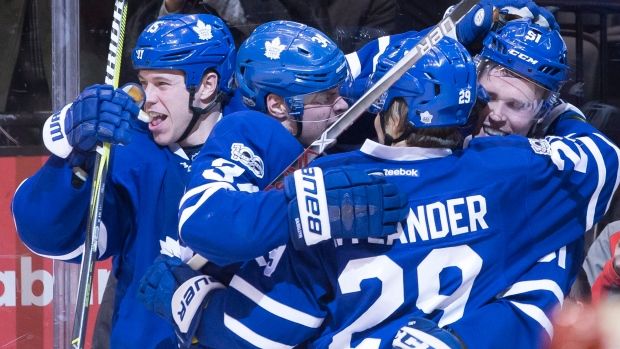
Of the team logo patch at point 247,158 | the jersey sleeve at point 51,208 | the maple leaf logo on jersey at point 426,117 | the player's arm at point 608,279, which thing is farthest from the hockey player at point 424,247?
the player's arm at point 608,279

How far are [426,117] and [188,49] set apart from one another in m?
0.66

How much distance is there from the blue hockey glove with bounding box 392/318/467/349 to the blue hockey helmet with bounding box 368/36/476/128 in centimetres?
36

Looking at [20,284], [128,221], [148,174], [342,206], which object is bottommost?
[20,284]

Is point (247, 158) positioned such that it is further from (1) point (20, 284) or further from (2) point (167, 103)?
(1) point (20, 284)

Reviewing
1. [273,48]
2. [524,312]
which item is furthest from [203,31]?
[524,312]

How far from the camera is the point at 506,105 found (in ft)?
6.14

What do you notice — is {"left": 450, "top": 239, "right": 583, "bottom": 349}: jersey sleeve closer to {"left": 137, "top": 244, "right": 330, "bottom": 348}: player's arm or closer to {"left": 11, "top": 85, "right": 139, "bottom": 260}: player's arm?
{"left": 137, "top": 244, "right": 330, "bottom": 348}: player's arm

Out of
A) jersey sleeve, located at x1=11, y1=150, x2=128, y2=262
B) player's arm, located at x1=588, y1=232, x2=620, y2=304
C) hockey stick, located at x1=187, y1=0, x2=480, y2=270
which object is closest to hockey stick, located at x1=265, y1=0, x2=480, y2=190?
hockey stick, located at x1=187, y1=0, x2=480, y2=270

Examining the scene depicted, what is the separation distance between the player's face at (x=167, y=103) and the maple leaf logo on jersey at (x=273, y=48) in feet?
0.96

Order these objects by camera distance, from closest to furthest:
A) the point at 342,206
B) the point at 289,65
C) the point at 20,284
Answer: the point at 342,206, the point at 289,65, the point at 20,284

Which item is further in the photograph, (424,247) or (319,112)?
(319,112)

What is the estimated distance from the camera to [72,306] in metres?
2.84

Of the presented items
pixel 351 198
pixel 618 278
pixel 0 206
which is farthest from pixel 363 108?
pixel 0 206

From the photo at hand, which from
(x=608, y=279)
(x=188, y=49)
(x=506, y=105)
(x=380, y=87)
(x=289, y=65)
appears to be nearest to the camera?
(x=380, y=87)
